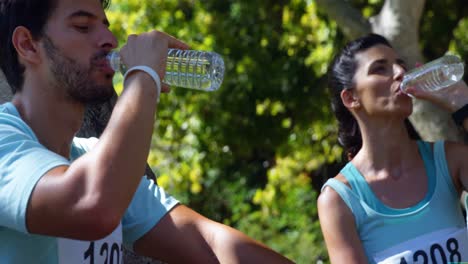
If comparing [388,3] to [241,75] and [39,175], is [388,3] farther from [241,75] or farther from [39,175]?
[39,175]

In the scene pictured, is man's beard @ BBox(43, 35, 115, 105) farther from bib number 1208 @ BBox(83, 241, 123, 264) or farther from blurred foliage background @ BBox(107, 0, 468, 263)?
blurred foliage background @ BBox(107, 0, 468, 263)

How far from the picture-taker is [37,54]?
2404 mm

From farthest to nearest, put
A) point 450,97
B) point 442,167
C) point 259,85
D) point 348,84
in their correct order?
1. point 259,85
2. point 348,84
3. point 450,97
4. point 442,167

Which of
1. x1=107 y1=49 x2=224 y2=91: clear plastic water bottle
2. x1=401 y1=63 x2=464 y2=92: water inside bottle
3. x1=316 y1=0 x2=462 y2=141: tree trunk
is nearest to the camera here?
x1=107 y1=49 x2=224 y2=91: clear plastic water bottle

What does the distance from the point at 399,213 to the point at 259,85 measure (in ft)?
15.6

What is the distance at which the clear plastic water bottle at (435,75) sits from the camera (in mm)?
3465

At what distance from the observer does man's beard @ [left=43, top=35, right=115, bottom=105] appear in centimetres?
233

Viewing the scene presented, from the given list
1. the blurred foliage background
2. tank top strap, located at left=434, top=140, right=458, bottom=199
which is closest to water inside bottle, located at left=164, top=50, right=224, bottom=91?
tank top strap, located at left=434, top=140, right=458, bottom=199

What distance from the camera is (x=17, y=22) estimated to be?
2451 mm

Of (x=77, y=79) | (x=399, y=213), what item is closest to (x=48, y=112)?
(x=77, y=79)

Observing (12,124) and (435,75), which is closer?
(12,124)

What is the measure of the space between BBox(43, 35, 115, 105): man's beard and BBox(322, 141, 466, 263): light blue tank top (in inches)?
48.0

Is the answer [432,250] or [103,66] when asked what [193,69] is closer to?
[103,66]

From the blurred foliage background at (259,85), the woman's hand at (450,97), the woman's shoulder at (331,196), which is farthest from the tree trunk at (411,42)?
the blurred foliage background at (259,85)
